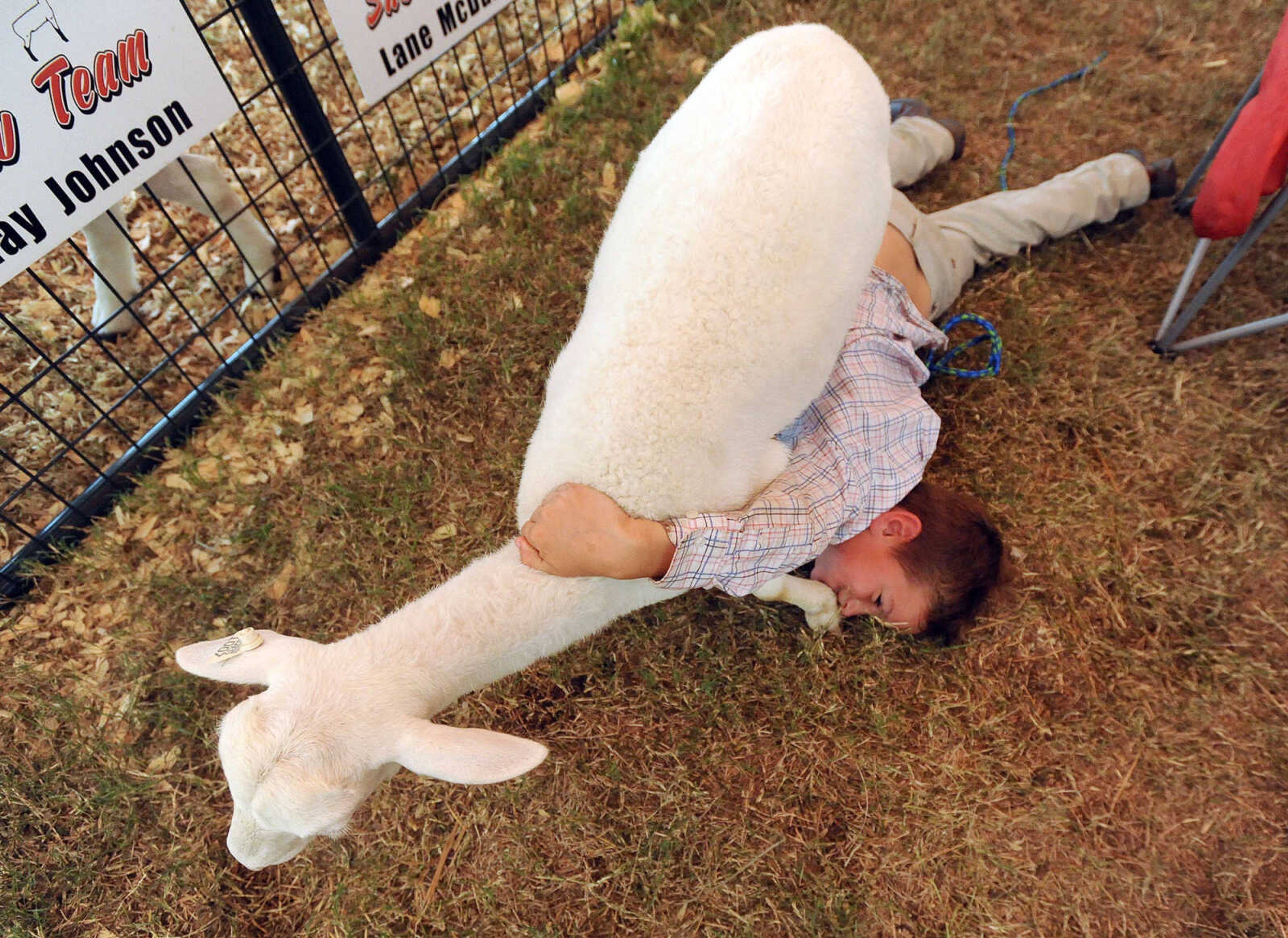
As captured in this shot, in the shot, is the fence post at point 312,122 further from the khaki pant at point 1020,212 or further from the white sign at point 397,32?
the khaki pant at point 1020,212

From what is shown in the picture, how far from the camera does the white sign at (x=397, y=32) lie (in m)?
2.38

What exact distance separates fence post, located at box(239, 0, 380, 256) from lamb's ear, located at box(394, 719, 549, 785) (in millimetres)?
2217

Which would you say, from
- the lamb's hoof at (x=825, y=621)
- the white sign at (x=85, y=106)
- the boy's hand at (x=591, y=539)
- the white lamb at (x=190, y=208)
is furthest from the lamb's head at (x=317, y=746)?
the white lamb at (x=190, y=208)

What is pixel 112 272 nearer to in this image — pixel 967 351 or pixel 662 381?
pixel 662 381

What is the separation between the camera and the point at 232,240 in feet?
9.49

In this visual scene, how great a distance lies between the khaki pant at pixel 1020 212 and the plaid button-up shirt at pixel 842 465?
0.51 meters

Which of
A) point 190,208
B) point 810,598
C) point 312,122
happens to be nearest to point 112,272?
point 190,208

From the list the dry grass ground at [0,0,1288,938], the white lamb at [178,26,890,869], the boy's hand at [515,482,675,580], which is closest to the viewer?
the white lamb at [178,26,890,869]

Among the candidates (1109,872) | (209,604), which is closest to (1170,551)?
(1109,872)

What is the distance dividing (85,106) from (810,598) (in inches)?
94.2

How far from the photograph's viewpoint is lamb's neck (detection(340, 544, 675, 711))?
1.71 meters

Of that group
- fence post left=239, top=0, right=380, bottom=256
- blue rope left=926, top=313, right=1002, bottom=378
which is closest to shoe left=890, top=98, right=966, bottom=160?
blue rope left=926, top=313, right=1002, bottom=378

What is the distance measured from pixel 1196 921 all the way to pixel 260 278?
3775 mm

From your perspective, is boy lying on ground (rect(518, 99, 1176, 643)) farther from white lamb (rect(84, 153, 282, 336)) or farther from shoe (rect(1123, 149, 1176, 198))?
white lamb (rect(84, 153, 282, 336))
